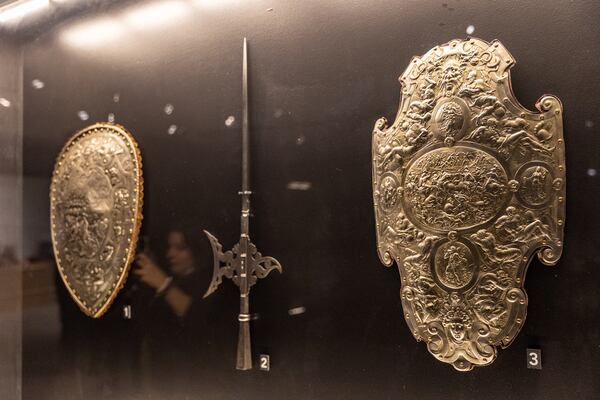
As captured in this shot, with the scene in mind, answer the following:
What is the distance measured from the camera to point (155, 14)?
252cm

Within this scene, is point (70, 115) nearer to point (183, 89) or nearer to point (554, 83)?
point (183, 89)

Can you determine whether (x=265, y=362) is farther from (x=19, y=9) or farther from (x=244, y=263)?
(x=19, y=9)

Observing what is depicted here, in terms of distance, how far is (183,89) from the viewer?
2.44 metres

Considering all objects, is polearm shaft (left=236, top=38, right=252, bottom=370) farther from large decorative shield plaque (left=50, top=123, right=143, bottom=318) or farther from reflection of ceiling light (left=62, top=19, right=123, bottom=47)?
reflection of ceiling light (left=62, top=19, right=123, bottom=47)

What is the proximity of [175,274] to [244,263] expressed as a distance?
391 millimetres

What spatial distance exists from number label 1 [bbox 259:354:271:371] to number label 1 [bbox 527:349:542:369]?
864mm

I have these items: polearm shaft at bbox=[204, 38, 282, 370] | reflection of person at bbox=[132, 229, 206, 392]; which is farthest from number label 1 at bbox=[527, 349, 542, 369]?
reflection of person at bbox=[132, 229, 206, 392]

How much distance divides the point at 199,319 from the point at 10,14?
1.68 meters

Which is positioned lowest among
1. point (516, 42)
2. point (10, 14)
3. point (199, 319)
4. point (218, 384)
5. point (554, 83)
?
point (218, 384)

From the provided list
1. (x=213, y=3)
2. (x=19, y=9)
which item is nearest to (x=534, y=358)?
(x=213, y=3)

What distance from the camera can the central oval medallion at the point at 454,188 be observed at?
1.75 meters

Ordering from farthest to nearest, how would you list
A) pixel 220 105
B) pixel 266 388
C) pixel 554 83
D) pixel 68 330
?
pixel 68 330 → pixel 220 105 → pixel 266 388 → pixel 554 83

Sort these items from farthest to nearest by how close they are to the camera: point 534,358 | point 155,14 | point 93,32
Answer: point 93,32 < point 155,14 < point 534,358

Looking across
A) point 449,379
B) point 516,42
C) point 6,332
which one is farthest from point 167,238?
point 516,42
